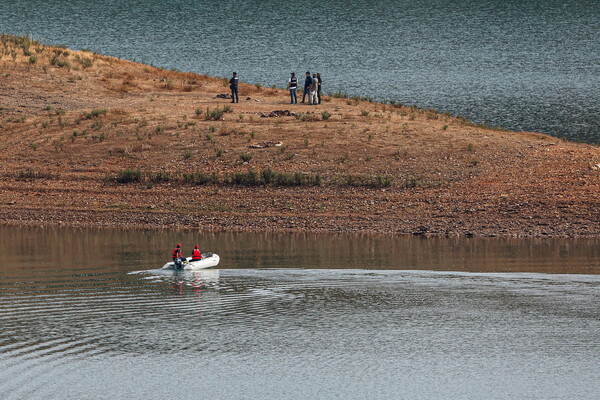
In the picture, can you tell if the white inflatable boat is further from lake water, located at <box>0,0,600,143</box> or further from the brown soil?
lake water, located at <box>0,0,600,143</box>

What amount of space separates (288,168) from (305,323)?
2521 cm

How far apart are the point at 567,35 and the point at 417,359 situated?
3695 inches

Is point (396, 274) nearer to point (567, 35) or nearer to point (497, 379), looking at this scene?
point (497, 379)

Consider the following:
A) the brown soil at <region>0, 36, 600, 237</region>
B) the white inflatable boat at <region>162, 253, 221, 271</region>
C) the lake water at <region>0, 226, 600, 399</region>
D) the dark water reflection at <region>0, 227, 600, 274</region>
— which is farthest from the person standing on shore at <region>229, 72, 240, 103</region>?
the white inflatable boat at <region>162, 253, 221, 271</region>

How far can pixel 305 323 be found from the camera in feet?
75.7

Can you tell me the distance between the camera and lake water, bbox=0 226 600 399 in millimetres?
18203

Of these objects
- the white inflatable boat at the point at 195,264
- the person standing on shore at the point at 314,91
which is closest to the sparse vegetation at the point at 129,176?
the person standing on shore at the point at 314,91

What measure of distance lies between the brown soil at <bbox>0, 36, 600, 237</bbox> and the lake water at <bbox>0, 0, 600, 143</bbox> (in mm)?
11587

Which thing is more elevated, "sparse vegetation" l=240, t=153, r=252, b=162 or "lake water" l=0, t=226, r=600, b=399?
"sparse vegetation" l=240, t=153, r=252, b=162

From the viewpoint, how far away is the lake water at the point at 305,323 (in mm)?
18203

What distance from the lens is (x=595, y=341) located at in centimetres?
2117

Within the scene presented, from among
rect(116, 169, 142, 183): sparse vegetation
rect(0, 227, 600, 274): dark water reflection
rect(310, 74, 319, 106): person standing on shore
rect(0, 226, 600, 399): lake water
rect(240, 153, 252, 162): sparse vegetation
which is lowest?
rect(0, 226, 600, 399): lake water

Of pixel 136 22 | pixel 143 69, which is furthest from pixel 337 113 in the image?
pixel 136 22

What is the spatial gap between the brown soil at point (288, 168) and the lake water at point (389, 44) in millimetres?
11587
